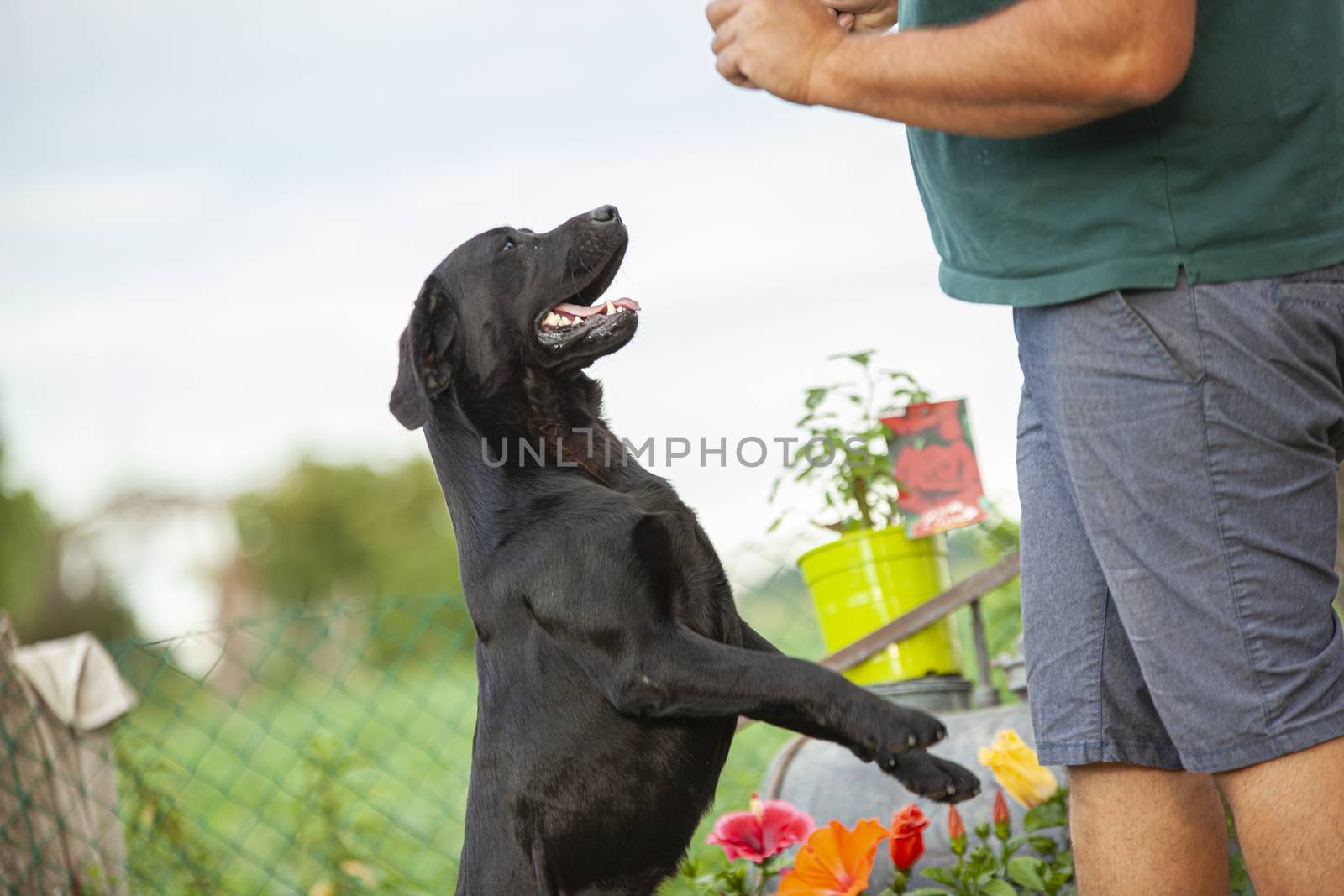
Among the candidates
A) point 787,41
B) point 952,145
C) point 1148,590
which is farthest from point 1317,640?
point 787,41

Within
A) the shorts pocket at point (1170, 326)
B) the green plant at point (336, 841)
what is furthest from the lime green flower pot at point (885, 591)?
the shorts pocket at point (1170, 326)

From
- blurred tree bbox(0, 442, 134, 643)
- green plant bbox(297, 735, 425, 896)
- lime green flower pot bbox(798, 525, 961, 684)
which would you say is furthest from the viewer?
blurred tree bbox(0, 442, 134, 643)

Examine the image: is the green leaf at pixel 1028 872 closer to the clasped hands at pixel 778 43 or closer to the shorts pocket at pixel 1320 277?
the shorts pocket at pixel 1320 277

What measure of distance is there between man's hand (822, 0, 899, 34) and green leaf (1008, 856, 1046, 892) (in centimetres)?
152

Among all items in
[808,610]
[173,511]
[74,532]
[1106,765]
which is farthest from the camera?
[173,511]

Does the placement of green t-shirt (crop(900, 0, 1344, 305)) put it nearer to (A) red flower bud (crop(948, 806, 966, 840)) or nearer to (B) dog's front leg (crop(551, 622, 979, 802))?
(B) dog's front leg (crop(551, 622, 979, 802))

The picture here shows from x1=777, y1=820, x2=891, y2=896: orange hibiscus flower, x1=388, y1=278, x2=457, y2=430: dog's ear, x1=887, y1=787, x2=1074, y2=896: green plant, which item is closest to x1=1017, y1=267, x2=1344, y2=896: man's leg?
x1=777, y1=820, x2=891, y2=896: orange hibiscus flower

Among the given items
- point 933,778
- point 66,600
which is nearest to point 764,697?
point 933,778

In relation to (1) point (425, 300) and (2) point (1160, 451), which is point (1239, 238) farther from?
(1) point (425, 300)

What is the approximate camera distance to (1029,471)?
1727 mm

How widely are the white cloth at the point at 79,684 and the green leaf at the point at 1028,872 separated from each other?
2.61 m

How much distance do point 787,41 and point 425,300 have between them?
1.22 metres

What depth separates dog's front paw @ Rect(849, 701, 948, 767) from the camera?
1.79 meters

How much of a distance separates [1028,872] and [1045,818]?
244 millimetres
